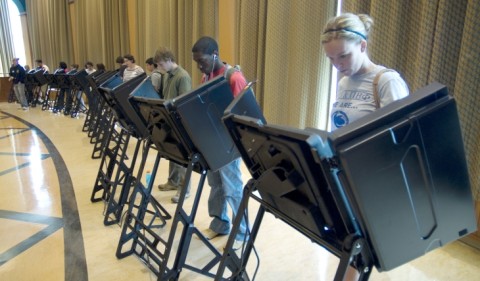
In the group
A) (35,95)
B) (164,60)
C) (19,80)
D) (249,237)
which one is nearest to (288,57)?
(164,60)

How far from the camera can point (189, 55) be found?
556 centimetres

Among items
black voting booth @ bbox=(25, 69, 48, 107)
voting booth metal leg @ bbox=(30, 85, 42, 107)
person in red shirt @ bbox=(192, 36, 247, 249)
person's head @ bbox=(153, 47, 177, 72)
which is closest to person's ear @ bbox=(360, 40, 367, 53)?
person in red shirt @ bbox=(192, 36, 247, 249)

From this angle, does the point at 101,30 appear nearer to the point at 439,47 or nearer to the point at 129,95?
the point at 129,95

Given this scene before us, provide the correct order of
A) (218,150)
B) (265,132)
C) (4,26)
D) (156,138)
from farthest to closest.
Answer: (4,26) < (156,138) < (218,150) < (265,132)

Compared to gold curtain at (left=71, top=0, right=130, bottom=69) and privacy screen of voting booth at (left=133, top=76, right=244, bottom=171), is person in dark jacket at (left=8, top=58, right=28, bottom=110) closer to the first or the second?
gold curtain at (left=71, top=0, right=130, bottom=69)

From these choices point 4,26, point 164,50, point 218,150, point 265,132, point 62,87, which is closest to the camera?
point 265,132

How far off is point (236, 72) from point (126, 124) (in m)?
1.22

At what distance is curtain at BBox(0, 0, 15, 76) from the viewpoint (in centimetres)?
1239

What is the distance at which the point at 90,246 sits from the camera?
2307 mm

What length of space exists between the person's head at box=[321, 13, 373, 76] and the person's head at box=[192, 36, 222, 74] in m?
0.99

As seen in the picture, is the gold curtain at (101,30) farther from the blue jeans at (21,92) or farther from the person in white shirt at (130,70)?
the person in white shirt at (130,70)

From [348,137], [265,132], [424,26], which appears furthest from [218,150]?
[424,26]

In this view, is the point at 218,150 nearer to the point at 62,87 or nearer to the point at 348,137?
the point at 348,137

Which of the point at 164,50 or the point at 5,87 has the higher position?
the point at 164,50
